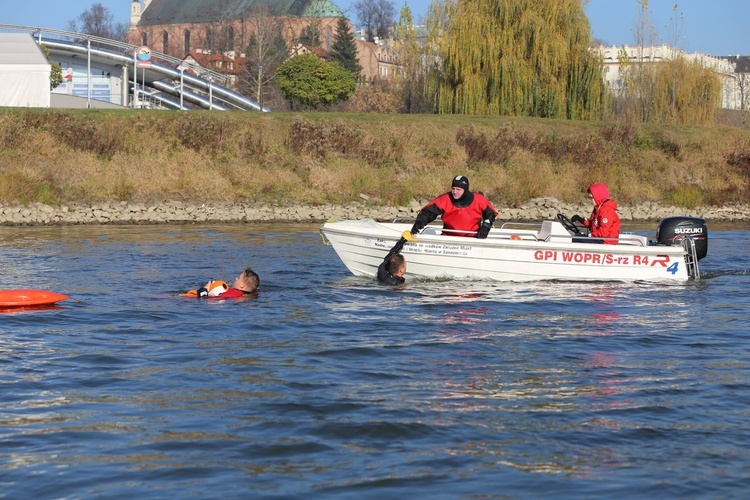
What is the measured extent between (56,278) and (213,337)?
20.5 feet

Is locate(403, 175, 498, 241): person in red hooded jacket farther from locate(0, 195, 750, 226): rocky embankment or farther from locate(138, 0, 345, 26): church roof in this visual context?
locate(138, 0, 345, 26): church roof

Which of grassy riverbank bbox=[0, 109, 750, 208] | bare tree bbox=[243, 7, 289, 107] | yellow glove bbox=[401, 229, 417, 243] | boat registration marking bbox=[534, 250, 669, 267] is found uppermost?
bare tree bbox=[243, 7, 289, 107]

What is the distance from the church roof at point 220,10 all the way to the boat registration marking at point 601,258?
102m

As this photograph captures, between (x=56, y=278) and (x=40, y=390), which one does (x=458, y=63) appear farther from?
(x=40, y=390)

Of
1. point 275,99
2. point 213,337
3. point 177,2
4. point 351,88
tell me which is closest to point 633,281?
point 213,337

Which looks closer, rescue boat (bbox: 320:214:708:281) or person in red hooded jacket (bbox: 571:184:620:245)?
rescue boat (bbox: 320:214:708:281)

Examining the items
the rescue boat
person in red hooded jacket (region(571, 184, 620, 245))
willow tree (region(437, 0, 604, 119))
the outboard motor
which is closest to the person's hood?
person in red hooded jacket (region(571, 184, 620, 245))

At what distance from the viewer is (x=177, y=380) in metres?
9.59

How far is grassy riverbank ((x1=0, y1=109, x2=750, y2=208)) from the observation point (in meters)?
33.8

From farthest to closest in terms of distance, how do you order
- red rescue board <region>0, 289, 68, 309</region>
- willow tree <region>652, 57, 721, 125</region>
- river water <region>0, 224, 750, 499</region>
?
willow tree <region>652, 57, 721, 125</region> < red rescue board <region>0, 289, 68, 309</region> < river water <region>0, 224, 750, 499</region>

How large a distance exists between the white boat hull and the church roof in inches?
4005

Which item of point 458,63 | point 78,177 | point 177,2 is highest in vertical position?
point 177,2

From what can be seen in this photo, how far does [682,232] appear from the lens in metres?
16.3

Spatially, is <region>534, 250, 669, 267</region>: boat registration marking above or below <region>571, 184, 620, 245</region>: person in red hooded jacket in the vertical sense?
below
